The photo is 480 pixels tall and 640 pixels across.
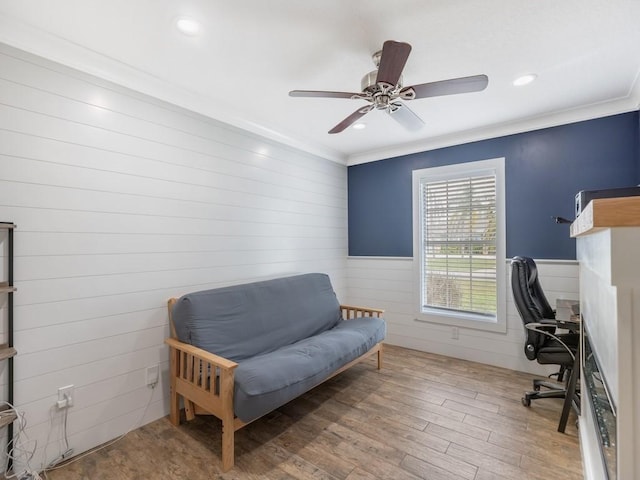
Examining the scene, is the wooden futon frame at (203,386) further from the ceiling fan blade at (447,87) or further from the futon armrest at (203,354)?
the ceiling fan blade at (447,87)

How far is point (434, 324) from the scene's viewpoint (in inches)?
150

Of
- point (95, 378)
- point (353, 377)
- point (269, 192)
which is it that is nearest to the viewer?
point (95, 378)

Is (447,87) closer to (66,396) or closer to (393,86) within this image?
(393,86)

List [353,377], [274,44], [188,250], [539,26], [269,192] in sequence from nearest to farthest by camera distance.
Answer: [539,26], [274,44], [188,250], [353,377], [269,192]

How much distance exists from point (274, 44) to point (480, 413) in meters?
3.09

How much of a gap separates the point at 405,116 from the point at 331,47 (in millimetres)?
772

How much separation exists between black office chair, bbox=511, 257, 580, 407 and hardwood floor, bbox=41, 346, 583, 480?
6.7 inches

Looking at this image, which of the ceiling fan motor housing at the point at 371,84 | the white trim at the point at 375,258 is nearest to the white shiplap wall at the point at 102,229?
the ceiling fan motor housing at the point at 371,84

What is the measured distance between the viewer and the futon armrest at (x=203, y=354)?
1.93 meters

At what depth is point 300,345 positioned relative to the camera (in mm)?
2697

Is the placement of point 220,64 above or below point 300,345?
above

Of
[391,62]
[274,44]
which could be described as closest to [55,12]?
[274,44]

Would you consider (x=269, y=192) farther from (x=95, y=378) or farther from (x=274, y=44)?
(x=95, y=378)

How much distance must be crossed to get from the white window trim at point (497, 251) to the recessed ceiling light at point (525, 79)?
3.44 ft
